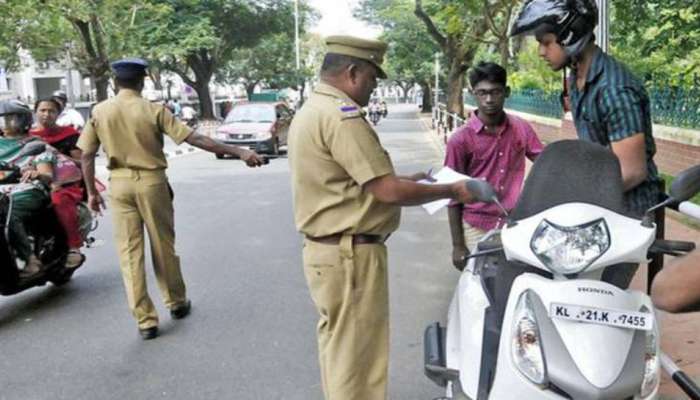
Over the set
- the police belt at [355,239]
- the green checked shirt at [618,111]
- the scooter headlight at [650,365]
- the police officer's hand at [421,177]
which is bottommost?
the scooter headlight at [650,365]

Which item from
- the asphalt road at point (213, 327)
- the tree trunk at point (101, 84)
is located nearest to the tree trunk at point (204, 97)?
the tree trunk at point (101, 84)

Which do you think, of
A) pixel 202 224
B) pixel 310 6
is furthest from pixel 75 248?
pixel 310 6

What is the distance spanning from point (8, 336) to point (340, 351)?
302cm

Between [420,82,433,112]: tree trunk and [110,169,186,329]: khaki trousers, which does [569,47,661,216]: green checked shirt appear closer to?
[110,169,186,329]: khaki trousers

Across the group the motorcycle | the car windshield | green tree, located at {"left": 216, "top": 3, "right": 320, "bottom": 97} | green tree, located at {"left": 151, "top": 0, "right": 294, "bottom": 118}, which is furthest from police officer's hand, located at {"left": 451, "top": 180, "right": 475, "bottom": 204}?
green tree, located at {"left": 216, "top": 3, "right": 320, "bottom": 97}

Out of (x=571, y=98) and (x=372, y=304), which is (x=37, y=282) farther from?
(x=571, y=98)

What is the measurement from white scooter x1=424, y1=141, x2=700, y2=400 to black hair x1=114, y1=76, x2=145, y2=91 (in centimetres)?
291

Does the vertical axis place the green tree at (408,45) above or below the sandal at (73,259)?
above

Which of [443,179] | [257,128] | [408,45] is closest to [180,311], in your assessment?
[443,179]

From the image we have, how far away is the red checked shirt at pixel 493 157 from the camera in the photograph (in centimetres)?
378

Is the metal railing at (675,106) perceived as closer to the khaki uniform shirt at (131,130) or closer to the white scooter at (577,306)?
the khaki uniform shirt at (131,130)

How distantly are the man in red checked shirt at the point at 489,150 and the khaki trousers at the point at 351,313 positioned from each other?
3.00 ft

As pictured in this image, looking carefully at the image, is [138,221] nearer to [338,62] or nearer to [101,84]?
[338,62]

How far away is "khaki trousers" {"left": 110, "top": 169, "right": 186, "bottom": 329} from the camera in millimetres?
4633
